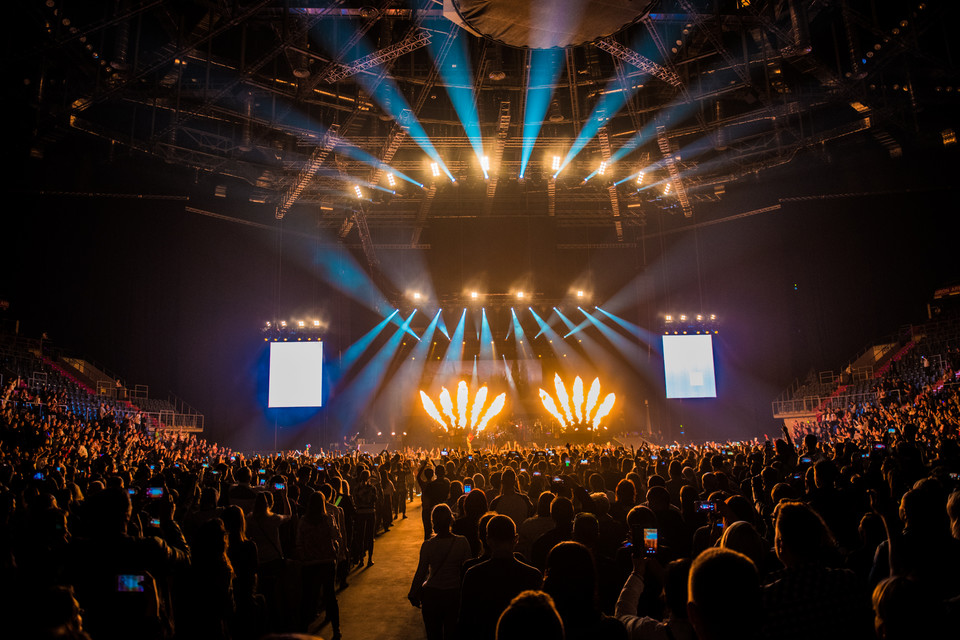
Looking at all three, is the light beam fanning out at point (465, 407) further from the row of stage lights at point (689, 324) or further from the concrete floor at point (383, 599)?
the concrete floor at point (383, 599)

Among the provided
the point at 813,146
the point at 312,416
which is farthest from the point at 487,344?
the point at 813,146

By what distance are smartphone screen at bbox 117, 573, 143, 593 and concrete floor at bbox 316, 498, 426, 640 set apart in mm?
3782

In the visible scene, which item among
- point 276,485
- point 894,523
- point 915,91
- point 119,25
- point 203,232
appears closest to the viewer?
point 894,523

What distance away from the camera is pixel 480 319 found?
3466 cm

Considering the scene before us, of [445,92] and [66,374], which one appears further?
[66,374]

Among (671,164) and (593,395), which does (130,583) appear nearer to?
A: (671,164)

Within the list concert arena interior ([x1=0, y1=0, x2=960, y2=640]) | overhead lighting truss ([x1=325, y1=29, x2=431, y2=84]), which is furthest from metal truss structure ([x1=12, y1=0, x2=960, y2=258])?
concert arena interior ([x1=0, y1=0, x2=960, y2=640])

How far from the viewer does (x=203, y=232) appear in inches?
1094

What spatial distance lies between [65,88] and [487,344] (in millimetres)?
23025

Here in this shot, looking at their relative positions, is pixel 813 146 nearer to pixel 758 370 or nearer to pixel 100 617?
pixel 758 370

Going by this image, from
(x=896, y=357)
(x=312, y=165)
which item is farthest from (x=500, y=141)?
(x=896, y=357)

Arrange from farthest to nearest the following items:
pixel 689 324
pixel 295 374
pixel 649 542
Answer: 1. pixel 689 324
2. pixel 295 374
3. pixel 649 542

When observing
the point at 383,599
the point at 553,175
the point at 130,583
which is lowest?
the point at 383,599

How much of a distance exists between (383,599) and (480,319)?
85.6ft
